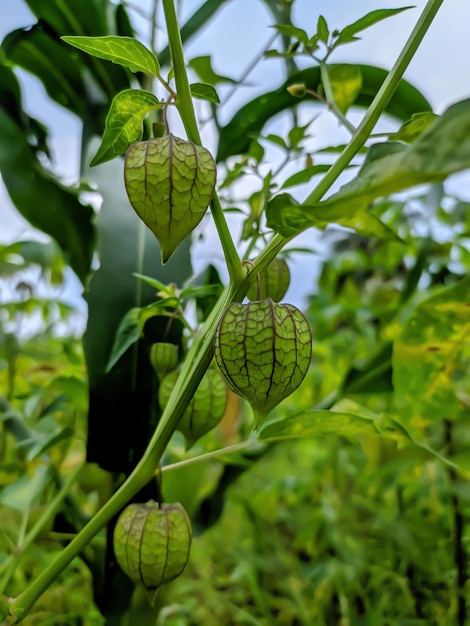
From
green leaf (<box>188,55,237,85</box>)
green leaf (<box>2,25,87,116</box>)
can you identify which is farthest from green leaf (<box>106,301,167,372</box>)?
green leaf (<box>2,25,87,116</box>)

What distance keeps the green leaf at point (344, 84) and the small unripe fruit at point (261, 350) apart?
29 cm

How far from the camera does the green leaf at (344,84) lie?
1.89ft

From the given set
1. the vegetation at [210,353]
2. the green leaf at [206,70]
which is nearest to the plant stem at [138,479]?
the vegetation at [210,353]

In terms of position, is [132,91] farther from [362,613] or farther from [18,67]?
[362,613]

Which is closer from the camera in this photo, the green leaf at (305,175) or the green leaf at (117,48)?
the green leaf at (117,48)

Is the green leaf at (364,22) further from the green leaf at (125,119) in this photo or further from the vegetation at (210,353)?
the green leaf at (125,119)

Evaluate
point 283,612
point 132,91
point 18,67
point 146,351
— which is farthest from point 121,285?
point 283,612

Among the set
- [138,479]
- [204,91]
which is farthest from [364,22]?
[138,479]

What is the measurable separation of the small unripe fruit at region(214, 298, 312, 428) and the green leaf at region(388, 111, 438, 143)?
0.55ft

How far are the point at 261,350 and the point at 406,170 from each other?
0.48 feet

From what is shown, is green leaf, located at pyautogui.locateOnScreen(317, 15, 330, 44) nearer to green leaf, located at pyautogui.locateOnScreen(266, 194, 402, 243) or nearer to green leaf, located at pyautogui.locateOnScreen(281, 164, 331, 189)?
green leaf, located at pyautogui.locateOnScreen(281, 164, 331, 189)

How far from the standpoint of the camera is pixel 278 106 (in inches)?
33.9

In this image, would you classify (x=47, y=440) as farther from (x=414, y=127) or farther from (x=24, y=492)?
(x=414, y=127)

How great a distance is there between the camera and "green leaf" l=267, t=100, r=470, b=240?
0.24 m
